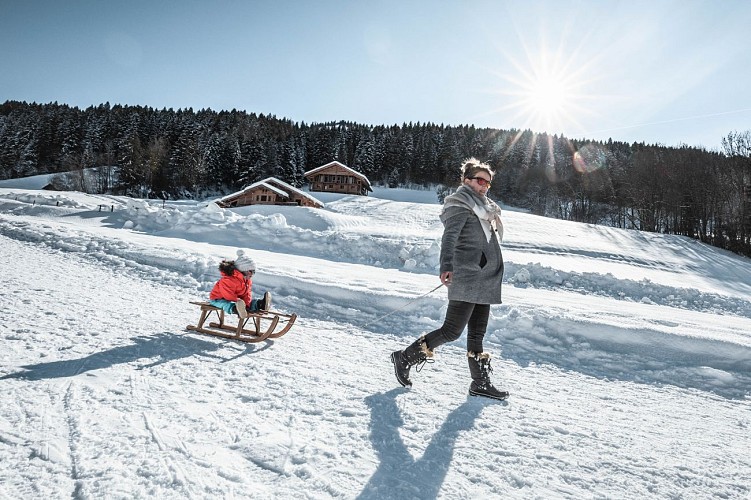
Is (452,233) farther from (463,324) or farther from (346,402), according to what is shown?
→ (346,402)

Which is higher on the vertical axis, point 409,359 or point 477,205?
point 477,205

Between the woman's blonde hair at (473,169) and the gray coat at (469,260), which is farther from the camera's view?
the woman's blonde hair at (473,169)

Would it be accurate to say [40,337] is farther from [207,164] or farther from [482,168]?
[207,164]

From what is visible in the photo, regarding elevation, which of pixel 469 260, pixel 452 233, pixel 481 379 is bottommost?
pixel 481 379

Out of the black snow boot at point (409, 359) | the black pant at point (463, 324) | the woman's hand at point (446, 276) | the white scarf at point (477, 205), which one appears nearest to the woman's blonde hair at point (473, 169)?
the white scarf at point (477, 205)

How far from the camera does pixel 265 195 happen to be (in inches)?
1633

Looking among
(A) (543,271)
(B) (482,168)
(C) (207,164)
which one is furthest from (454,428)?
(C) (207,164)

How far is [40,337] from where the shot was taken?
13.7 feet

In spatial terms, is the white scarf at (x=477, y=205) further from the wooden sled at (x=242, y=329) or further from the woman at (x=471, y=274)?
the wooden sled at (x=242, y=329)

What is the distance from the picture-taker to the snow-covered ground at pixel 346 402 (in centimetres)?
219

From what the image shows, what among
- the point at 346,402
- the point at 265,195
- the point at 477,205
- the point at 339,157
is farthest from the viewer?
the point at 339,157

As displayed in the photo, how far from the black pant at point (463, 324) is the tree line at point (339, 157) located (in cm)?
4737

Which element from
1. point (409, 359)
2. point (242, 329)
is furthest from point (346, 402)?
point (242, 329)

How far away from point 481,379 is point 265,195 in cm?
4069
